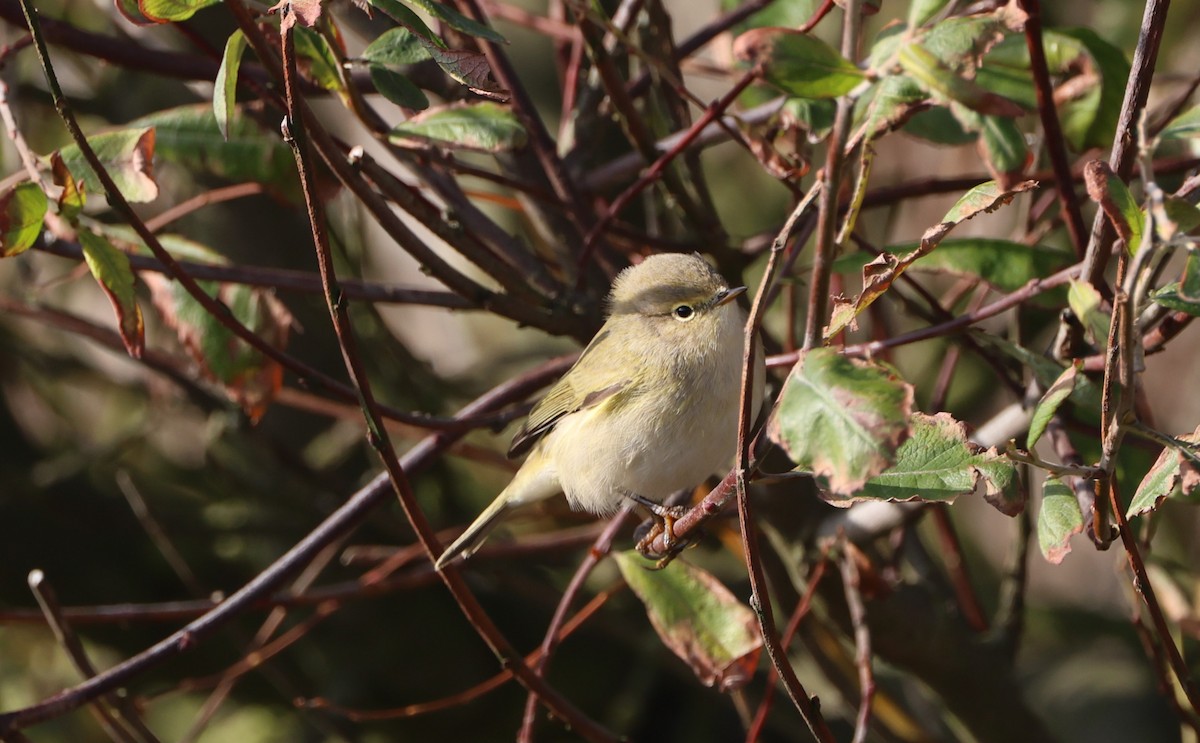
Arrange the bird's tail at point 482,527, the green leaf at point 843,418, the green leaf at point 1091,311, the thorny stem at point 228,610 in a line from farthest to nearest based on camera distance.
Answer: the bird's tail at point 482,527 < the thorny stem at point 228,610 < the green leaf at point 1091,311 < the green leaf at point 843,418

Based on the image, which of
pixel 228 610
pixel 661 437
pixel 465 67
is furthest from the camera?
pixel 661 437

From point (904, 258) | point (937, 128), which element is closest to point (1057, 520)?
point (904, 258)

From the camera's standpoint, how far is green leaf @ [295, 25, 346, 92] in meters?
1.53

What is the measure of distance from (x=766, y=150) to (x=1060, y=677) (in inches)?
83.3

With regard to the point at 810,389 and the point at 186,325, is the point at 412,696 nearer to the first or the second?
the point at 186,325

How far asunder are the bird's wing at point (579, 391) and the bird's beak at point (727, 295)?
0.20 m

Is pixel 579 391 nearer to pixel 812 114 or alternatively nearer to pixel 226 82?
pixel 812 114

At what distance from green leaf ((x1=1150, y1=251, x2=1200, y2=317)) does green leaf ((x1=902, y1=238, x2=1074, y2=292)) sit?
43 centimetres

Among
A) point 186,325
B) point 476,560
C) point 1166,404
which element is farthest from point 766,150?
point 1166,404

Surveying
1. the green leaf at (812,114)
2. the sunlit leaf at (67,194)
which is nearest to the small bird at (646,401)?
the green leaf at (812,114)

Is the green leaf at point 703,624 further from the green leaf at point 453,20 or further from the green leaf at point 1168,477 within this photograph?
the green leaf at point 453,20

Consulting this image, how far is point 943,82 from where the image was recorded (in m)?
0.96

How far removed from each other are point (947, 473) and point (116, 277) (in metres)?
1.05

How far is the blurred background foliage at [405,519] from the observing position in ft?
7.22
